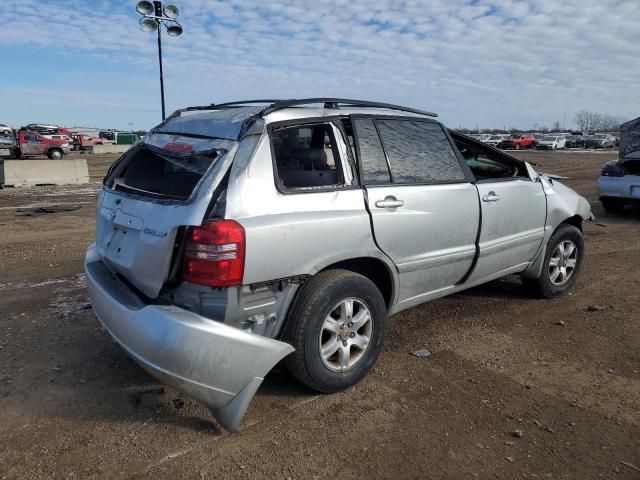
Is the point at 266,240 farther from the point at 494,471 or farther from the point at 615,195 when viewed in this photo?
the point at 615,195

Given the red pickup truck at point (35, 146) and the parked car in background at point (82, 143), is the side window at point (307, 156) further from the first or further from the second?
the parked car in background at point (82, 143)

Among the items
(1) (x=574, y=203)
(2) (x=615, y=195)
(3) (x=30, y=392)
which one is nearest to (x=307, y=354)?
(3) (x=30, y=392)

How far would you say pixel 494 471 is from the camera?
2.64 m

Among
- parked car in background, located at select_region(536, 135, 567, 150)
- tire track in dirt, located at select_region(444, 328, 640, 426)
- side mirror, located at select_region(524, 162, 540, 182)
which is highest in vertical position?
side mirror, located at select_region(524, 162, 540, 182)

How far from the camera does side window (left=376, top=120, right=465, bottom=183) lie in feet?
12.2

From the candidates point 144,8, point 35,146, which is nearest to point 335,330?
point 144,8

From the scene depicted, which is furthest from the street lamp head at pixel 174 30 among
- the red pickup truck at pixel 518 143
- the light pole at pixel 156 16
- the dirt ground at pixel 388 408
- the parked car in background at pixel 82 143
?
the red pickup truck at pixel 518 143

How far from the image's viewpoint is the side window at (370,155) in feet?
11.5

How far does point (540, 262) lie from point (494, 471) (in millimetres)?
2759

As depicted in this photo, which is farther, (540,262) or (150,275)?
(540,262)

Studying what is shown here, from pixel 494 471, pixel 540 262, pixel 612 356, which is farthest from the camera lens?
pixel 540 262

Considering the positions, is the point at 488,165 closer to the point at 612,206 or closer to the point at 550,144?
the point at 612,206

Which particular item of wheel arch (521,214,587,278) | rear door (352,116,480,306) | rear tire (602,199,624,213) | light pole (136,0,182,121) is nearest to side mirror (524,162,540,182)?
wheel arch (521,214,587,278)

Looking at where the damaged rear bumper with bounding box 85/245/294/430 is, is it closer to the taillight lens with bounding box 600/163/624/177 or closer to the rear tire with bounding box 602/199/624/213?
the taillight lens with bounding box 600/163/624/177
